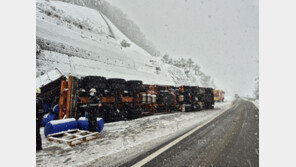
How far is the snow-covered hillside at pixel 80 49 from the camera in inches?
985

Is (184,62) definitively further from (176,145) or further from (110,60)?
(176,145)

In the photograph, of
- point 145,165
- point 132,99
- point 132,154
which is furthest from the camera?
point 132,99

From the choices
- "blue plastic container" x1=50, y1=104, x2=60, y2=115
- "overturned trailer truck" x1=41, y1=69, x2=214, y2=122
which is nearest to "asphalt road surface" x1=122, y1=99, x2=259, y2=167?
"overturned trailer truck" x1=41, y1=69, x2=214, y2=122

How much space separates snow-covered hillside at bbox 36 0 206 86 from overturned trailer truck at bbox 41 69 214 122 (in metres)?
14.5

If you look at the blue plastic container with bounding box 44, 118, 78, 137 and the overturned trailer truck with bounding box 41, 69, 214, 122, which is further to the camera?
the overturned trailer truck with bounding box 41, 69, 214, 122

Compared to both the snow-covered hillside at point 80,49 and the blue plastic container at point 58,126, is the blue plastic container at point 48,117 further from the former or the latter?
the snow-covered hillside at point 80,49

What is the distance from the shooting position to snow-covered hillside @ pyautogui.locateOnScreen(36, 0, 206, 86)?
25013 millimetres

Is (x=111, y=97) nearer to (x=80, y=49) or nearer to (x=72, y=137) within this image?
(x=72, y=137)

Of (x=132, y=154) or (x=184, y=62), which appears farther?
(x=184, y=62)

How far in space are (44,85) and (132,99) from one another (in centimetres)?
415

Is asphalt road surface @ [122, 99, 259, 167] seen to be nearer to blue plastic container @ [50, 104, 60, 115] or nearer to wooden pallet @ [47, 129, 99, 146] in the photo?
wooden pallet @ [47, 129, 99, 146]
